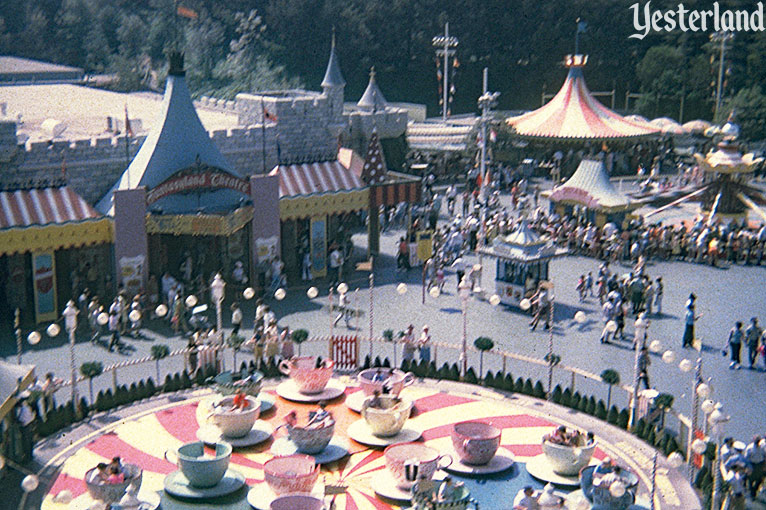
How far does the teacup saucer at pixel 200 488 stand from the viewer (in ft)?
62.5

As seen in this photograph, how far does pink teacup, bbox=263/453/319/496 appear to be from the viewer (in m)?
18.5

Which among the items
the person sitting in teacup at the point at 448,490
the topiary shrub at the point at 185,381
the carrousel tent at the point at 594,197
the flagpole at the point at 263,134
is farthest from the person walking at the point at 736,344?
the flagpole at the point at 263,134

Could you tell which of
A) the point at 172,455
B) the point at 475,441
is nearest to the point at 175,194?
the point at 172,455

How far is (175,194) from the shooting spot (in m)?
32.7

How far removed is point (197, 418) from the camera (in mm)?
22891

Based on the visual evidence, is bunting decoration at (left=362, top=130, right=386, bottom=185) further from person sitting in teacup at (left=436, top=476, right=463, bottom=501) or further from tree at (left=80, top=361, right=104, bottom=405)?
person sitting in teacup at (left=436, top=476, right=463, bottom=501)

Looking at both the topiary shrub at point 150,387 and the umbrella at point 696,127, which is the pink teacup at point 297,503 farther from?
the umbrella at point 696,127

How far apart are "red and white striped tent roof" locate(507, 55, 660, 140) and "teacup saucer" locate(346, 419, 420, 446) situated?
34.1 meters

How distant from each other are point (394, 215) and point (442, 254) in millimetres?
8025

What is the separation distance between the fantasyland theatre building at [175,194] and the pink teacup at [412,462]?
13.6 metres

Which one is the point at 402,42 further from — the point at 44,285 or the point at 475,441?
the point at 475,441

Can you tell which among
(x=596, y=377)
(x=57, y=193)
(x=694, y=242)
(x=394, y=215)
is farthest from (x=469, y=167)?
(x=596, y=377)

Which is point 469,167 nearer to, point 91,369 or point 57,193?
point 57,193

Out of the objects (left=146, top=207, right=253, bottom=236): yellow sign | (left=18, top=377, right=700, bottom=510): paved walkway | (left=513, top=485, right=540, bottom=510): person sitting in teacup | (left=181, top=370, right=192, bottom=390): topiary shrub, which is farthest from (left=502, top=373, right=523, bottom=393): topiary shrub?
(left=146, top=207, right=253, bottom=236): yellow sign
